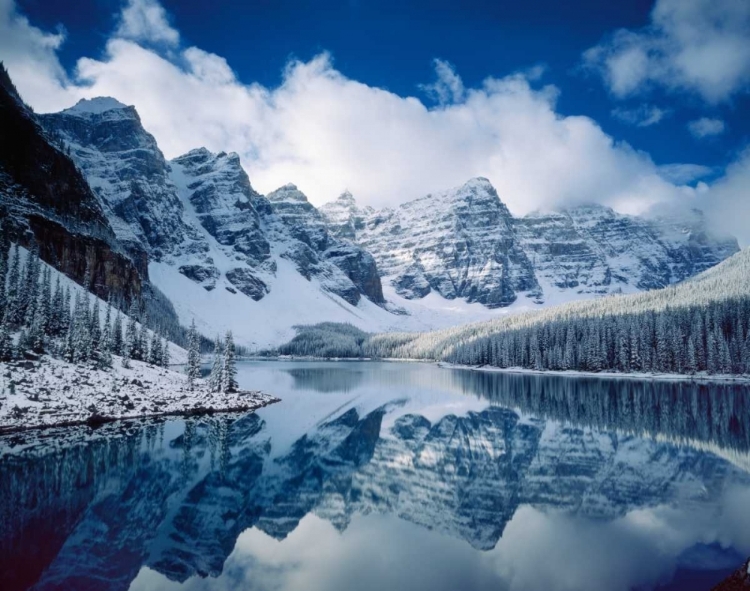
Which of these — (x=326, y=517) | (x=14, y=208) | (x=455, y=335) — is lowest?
(x=326, y=517)

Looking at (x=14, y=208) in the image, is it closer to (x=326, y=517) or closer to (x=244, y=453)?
(x=244, y=453)

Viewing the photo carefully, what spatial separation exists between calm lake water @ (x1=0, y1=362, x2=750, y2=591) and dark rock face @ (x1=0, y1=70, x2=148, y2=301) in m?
70.1

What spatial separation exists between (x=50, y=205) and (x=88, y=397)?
75.9 meters

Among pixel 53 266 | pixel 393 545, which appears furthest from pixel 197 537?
pixel 53 266

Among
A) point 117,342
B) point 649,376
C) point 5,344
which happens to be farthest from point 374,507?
point 649,376

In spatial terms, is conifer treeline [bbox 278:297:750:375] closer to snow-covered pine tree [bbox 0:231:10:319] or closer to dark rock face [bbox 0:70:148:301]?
dark rock face [bbox 0:70:148:301]

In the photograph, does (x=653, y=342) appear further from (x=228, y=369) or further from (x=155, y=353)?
(x=155, y=353)

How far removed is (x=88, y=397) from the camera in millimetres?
39125

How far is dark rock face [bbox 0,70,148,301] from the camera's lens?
8606 cm

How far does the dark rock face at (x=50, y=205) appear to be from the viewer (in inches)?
3388

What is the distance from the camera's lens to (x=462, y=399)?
59.7 m

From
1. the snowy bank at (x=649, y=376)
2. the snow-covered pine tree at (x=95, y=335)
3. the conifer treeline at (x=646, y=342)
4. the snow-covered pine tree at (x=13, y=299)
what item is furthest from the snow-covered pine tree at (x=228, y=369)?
Answer: the conifer treeline at (x=646, y=342)

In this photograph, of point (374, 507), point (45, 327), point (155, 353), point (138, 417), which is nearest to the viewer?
point (374, 507)

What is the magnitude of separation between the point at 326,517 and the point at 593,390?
5877 cm
